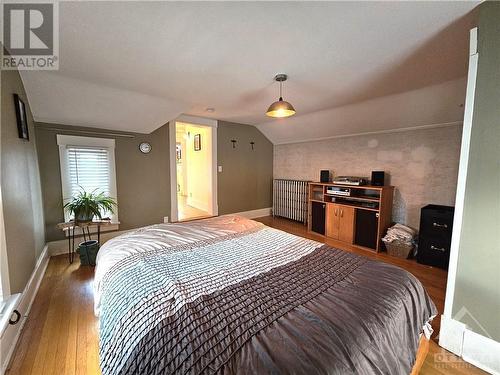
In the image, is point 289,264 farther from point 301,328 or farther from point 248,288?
point 301,328

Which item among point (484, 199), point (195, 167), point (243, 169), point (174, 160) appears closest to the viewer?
point (484, 199)

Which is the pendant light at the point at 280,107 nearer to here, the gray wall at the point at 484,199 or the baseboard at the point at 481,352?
the gray wall at the point at 484,199

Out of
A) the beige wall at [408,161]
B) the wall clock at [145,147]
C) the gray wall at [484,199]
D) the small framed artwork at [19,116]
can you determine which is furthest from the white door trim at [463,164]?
the wall clock at [145,147]

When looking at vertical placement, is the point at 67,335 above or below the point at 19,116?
below

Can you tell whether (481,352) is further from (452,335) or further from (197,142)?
(197,142)

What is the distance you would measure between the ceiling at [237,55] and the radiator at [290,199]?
6.65 feet

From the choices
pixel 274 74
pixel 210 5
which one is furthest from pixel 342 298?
pixel 274 74

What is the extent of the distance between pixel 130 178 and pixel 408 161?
15.1 ft

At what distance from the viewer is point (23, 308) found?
1.75 m

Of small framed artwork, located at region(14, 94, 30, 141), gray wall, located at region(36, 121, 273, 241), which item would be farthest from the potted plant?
small framed artwork, located at region(14, 94, 30, 141)

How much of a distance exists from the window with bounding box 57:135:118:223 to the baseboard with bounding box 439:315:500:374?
418 centimetres

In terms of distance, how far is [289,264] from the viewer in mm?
1408

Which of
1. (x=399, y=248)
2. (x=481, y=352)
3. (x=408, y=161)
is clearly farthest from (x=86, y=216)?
(x=408, y=161)

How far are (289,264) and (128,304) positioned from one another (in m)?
0.94
